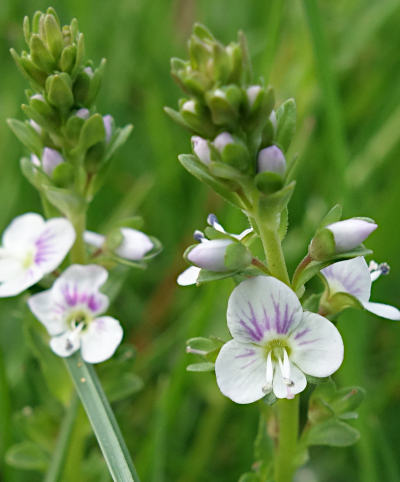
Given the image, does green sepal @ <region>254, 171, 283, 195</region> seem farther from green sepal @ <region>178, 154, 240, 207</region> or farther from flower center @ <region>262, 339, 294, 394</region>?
flower center @ <region>262, 339, 294, 394</region>

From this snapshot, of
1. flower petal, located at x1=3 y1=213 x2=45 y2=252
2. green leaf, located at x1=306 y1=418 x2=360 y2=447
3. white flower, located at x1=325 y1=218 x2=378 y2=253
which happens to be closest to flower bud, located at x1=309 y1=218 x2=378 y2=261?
white flower, located at x1=325 y1=218 x2=378 y2=253

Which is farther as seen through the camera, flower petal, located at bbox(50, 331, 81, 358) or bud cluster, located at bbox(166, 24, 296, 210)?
flower petal, located at bbox(50, 331, 81, 358)

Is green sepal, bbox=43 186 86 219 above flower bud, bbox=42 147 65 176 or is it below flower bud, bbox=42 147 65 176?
below

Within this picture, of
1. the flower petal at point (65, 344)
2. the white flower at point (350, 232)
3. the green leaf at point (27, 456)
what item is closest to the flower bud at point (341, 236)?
the white flower at point (350, 232)

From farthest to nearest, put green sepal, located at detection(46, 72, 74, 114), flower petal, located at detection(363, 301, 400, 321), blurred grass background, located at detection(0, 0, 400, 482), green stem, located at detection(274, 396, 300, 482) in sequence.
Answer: blurred grass background, located at detection(0, 0, 400, 482)
green sepal, located at detection(46, 72, 74, 114)
green stem, located at detection(274, 396, 300, 482)
flower petal, located at detection(363, 301, 400, 321)

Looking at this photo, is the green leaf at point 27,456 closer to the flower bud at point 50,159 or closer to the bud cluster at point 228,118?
the flower bud at point 50,159

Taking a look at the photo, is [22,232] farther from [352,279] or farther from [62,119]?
[352,279]
